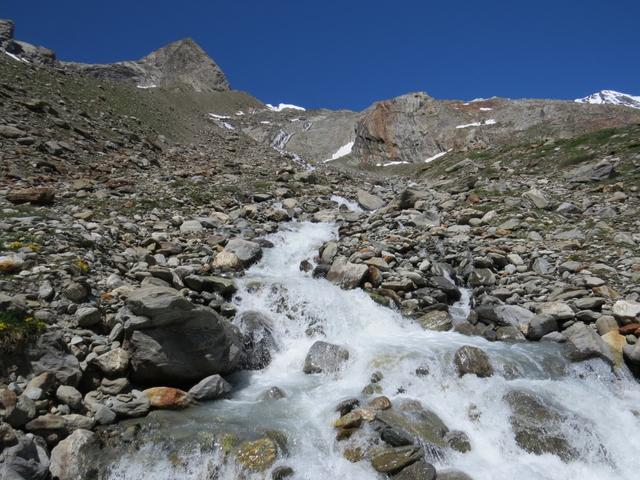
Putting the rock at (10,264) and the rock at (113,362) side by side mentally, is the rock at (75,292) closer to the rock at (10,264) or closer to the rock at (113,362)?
the rock at (10,264)

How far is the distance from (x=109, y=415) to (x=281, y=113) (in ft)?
278

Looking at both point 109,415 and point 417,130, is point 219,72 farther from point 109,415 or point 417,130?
point 109,415

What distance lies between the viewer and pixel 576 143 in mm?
26891

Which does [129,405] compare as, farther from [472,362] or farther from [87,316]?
[472,362]

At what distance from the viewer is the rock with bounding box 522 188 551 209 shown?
61.3ft

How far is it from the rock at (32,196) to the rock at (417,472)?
13502 millimetres

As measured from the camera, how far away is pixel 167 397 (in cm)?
785

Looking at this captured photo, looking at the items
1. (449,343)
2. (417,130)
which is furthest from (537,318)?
(417,130)

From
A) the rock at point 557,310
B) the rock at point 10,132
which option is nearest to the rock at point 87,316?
the rock at point 557,310

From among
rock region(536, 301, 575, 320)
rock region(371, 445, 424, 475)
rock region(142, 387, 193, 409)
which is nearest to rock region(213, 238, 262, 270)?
rock region(142, 387, 193, 409)

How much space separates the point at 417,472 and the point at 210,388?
160 inches

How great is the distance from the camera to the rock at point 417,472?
667cm

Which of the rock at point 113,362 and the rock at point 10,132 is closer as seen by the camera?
the rock at point 113,362

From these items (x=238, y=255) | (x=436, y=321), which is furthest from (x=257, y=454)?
(x=238, y=255)
